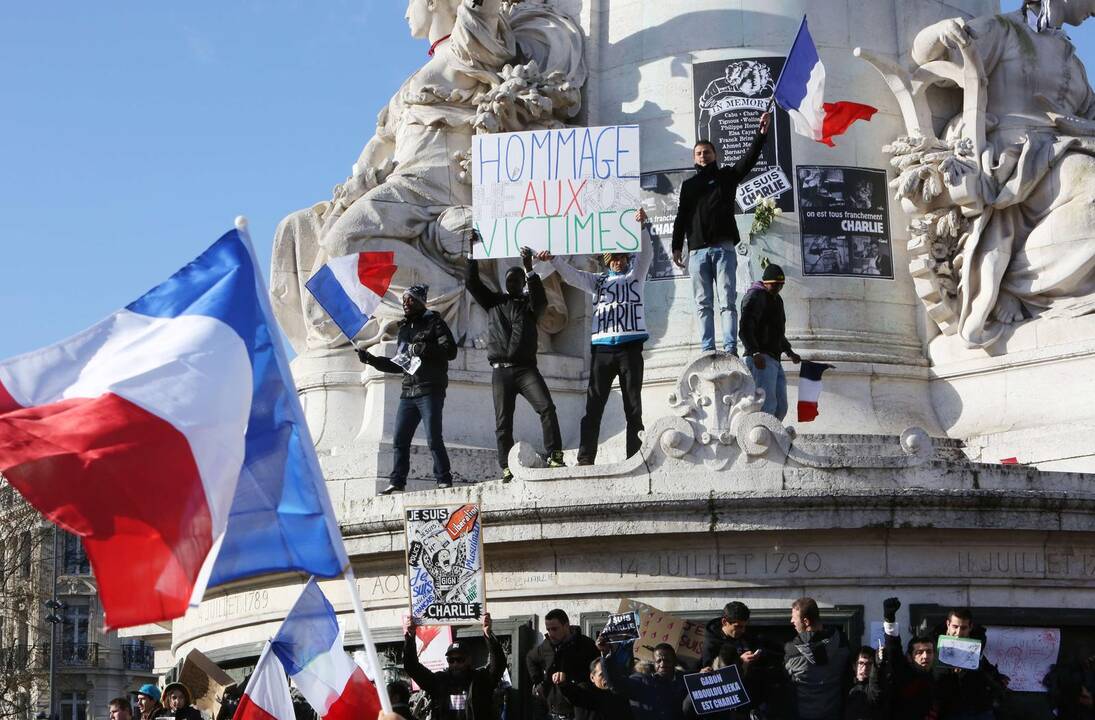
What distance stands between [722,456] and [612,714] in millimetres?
3735

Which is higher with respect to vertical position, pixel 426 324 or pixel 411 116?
pixel 411 116

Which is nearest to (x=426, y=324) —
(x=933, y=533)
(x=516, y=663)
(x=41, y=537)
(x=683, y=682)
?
(x=516, y=663)

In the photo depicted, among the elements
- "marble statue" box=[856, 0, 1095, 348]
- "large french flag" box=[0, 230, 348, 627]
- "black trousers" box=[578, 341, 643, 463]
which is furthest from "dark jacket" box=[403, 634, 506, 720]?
"marble statue" box=[856, 0, 1095, 348]

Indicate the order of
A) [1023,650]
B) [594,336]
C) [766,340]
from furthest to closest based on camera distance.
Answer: [594,336]
[766,340]
[1023,650]

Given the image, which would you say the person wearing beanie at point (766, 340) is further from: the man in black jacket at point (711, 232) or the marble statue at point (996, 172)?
the marble statue at point (996, 172)

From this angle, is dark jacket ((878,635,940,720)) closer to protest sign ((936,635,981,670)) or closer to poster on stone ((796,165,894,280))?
protest sign ((936,635,981,670))

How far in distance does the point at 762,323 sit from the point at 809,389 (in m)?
1.26

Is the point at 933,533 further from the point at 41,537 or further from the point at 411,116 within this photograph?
the point at 41,537

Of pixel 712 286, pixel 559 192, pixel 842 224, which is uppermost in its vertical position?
pixel 842 224

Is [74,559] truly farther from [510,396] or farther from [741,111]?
[510,396]

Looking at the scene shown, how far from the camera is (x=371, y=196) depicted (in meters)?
21.0

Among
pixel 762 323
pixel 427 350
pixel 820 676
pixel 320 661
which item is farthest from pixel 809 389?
pixel 320 661

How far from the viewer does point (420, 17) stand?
22.7m

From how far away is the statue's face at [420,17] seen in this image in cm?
2259
